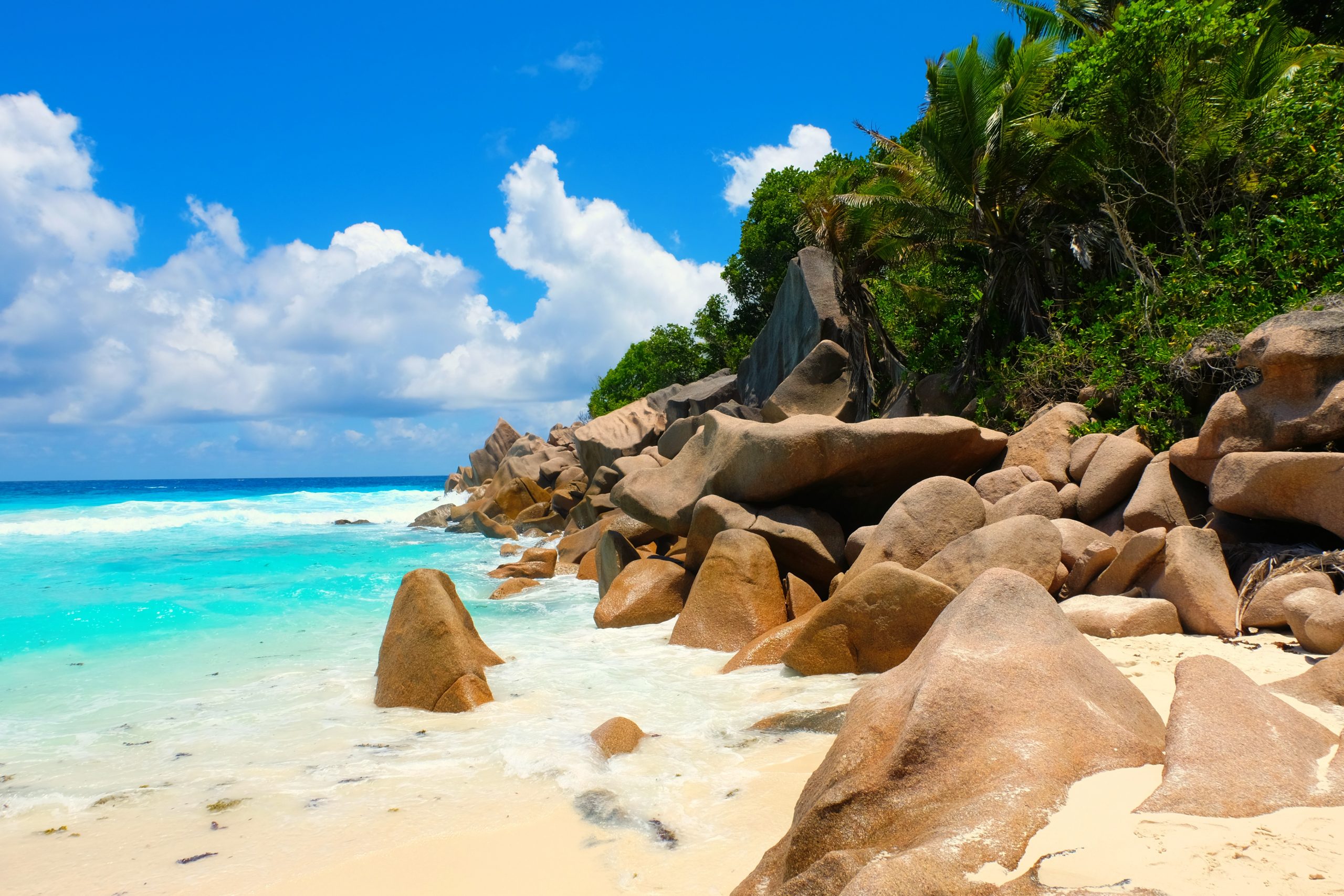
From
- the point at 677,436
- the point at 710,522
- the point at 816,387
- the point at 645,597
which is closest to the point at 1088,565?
the point at 710,522

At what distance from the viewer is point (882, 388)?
1614 centimetres

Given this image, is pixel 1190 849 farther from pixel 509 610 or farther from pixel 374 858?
pixel 509 610

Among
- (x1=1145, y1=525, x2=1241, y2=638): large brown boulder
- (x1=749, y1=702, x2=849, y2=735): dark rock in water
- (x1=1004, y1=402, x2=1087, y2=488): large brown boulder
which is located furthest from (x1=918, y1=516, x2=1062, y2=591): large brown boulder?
(x1=1004, y1=402, x2=1087, y2=488): large brown boulder

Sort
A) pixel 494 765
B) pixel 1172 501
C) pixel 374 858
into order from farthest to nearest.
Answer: pixel 1172 501 < pixel 494 765 < pixel 374 858

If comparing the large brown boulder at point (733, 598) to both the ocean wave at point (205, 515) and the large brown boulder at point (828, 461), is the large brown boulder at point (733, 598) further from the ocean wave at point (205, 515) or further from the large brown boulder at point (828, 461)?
the ocean wave at point (205, 515)

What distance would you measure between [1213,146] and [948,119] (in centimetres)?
383

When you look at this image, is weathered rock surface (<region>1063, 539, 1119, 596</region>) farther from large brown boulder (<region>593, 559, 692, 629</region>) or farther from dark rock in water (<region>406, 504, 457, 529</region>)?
dark rock in water (<region>406, 504, 457, 529</region>)

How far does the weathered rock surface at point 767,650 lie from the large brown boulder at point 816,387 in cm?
973

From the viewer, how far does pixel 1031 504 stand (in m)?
7.77

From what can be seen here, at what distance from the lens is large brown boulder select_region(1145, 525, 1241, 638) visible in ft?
17.1

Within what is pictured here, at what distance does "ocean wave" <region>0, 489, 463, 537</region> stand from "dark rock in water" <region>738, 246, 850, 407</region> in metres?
16.2

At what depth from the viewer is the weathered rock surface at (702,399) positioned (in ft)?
72.9

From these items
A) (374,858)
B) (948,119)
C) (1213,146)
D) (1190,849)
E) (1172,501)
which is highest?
(948,119)

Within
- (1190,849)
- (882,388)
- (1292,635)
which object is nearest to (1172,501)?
(1292,635)
